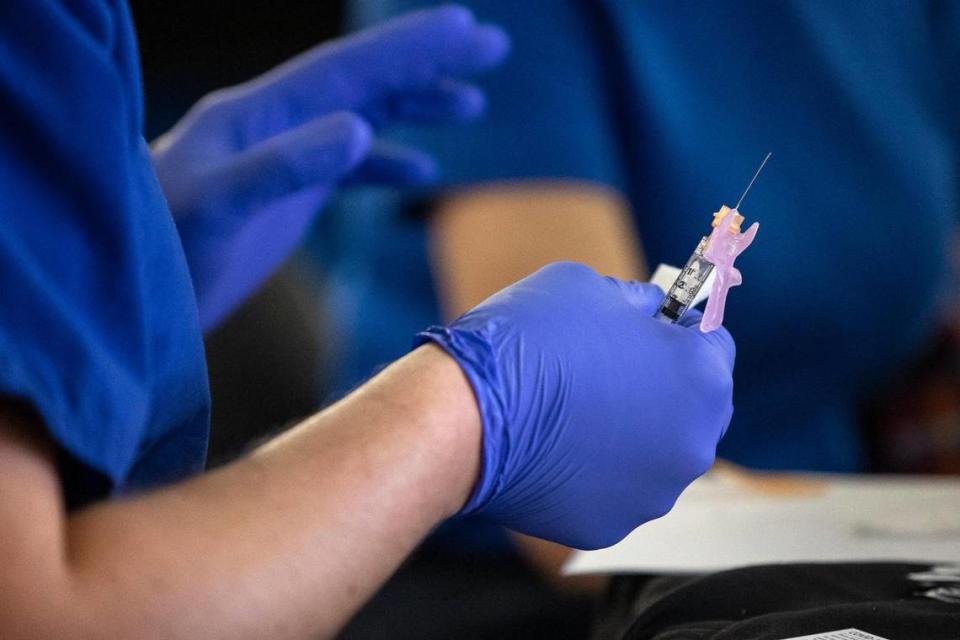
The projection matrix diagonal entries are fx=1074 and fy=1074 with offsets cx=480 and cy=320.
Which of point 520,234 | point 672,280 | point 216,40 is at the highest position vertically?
point 672,280

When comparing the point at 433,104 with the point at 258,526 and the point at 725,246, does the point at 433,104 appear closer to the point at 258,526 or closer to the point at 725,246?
the point at 725,246

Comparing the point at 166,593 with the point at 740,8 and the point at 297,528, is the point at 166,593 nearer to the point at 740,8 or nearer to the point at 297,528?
the point at 297,528

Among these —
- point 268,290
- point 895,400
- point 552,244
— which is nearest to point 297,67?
point 552,244

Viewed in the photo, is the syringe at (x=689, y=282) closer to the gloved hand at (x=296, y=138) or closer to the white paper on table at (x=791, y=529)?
the white paper on table at (x=791, y=529)

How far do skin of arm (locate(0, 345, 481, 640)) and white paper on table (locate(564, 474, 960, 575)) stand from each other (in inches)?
7.7

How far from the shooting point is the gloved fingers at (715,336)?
0.47 meters

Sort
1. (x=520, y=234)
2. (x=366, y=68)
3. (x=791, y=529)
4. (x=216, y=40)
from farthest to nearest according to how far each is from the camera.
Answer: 1. (x=216, y=40)
2. (x=520, y=234)
3. (x=366, y=68)
4. (x=791, y=529)

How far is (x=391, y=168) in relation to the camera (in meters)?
0.83

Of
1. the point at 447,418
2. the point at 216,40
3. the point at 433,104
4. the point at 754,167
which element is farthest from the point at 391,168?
the point at 216,40

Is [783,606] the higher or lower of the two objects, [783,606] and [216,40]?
the higher

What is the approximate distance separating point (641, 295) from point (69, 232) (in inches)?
9.5

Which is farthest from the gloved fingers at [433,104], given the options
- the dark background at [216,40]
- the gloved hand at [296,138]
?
the dark background at [216,40]

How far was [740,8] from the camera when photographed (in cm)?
103

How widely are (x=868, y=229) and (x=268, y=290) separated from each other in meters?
0.62
